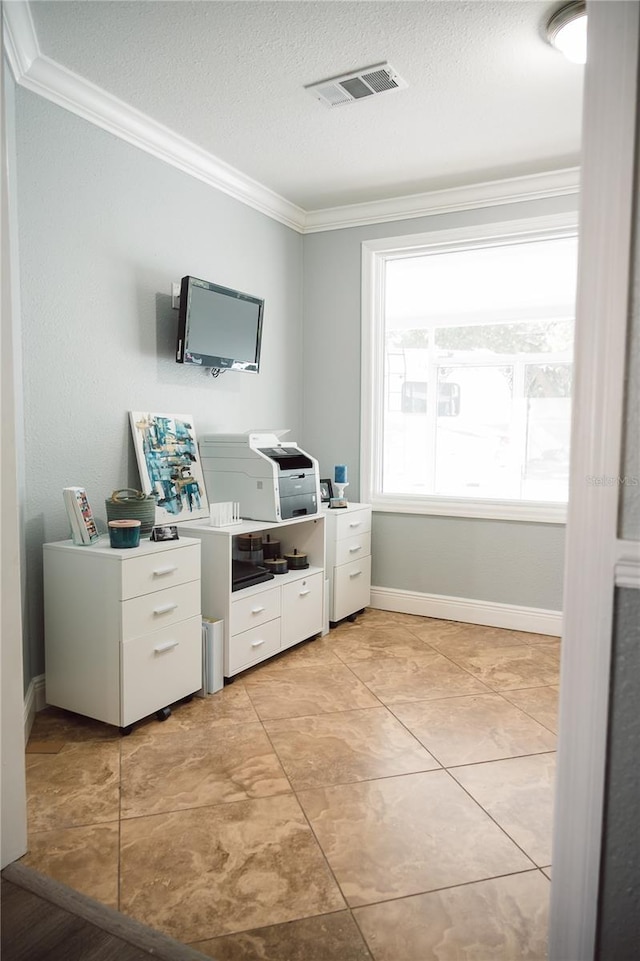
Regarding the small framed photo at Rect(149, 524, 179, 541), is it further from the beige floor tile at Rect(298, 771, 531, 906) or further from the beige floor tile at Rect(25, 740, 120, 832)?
the beige floor tile at Rect(298, 771, 531, 906)

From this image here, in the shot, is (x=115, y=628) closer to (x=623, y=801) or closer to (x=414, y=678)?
(x=414, y=678)

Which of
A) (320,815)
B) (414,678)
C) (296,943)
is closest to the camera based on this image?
(296,943)

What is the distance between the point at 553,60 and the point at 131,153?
1857mm

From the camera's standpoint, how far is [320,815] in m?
1.94

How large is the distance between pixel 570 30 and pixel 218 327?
6.47ft

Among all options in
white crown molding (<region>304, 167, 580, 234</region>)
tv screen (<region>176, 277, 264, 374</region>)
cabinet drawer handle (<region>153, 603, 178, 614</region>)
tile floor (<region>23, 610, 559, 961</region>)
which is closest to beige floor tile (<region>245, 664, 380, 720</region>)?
tile floor (<region>23, 610, 559, 961</region>)

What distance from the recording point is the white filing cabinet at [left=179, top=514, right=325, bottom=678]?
9.61 ft

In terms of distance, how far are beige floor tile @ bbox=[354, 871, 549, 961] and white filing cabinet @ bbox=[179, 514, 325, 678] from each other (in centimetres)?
153

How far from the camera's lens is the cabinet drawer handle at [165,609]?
2.52m

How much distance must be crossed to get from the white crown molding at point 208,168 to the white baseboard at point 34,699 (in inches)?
92.4


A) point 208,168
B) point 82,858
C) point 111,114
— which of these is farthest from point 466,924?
point 208,168

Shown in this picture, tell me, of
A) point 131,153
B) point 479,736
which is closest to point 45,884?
point 479,736

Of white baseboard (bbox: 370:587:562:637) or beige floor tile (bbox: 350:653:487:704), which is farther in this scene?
white baseboard (bbox: 370:587:562:637)

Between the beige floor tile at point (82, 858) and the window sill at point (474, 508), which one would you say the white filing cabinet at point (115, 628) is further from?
the window sill at point (474, 508)
